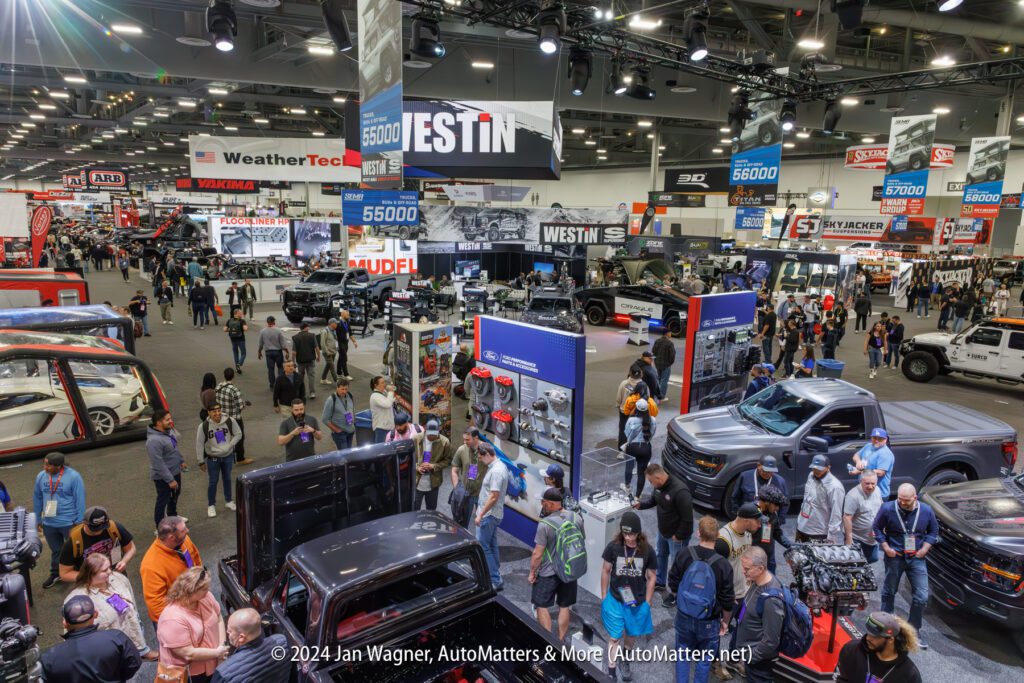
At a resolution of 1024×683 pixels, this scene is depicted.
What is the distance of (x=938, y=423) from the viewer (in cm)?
809

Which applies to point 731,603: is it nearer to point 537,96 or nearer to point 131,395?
point 131,395

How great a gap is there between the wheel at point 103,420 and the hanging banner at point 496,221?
1694 centimetres

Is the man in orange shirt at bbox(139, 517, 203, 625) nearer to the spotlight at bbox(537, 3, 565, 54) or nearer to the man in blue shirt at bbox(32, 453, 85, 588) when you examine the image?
the man in blue shirt at bbox(32, 453, 85, 588)

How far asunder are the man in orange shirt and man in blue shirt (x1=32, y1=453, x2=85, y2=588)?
1.50 m

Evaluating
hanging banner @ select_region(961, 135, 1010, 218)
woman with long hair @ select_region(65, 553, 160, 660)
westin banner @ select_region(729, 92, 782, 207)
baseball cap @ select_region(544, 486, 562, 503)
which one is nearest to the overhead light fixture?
woman with long hair @ select_region(65, 553, 160, 660)

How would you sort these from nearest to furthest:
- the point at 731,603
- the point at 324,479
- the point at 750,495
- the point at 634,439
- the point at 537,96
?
the point at 731,603, the point at 324,479, the point at 750,495, the point at 634,439, the point at 537,96

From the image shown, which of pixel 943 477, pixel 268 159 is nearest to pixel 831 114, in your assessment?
pixel 943 477

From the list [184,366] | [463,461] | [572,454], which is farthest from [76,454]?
[572,454]

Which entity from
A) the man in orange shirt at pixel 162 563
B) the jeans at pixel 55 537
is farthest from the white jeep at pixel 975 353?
the jeans at pixel 55 537

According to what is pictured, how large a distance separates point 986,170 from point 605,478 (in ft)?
62.9

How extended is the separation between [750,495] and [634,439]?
5.52 ft

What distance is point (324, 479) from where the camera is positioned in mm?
5527

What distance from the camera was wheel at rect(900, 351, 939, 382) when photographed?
14.4 metres

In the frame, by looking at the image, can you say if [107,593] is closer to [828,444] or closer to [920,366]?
[828,444]
